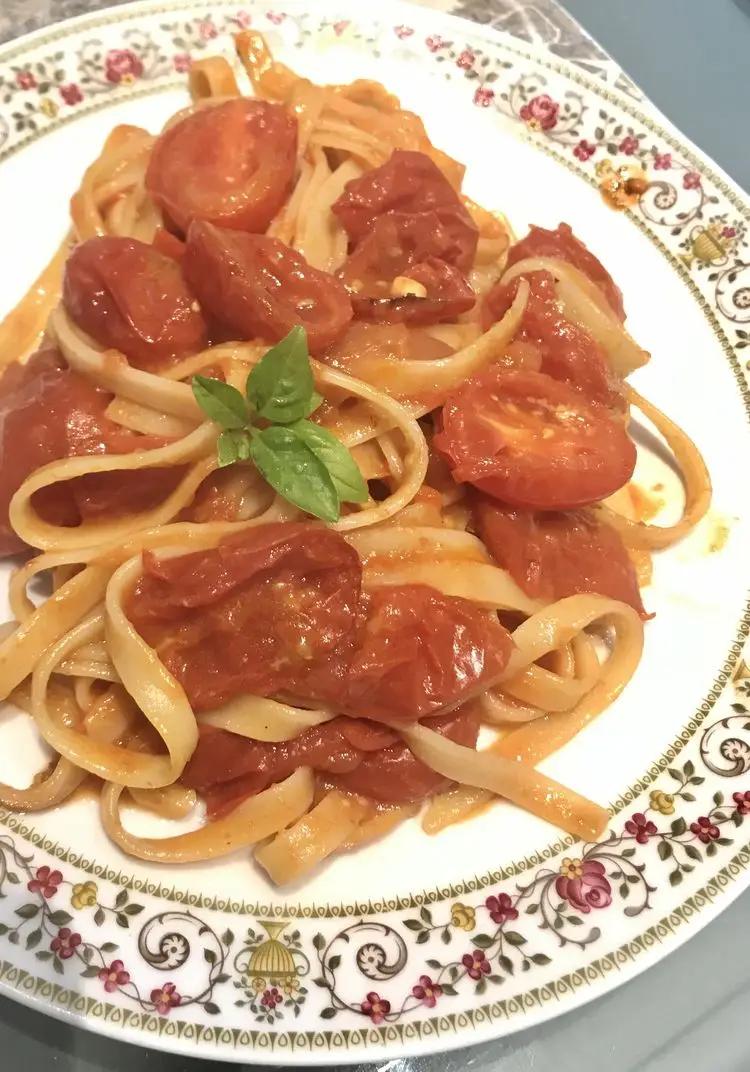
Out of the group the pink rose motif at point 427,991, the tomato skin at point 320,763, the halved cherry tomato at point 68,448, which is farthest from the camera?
the halved cherry tomato at point 68,448

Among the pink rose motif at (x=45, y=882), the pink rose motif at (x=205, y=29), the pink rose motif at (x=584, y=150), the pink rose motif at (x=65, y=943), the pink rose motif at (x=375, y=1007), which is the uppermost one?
the pink rose motif at (x=584, y=150)

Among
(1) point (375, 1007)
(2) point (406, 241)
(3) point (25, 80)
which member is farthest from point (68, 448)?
(3) point (25, 80)

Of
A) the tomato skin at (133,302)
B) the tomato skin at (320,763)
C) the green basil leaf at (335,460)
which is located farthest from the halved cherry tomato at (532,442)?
the tomato skin at (133,302)

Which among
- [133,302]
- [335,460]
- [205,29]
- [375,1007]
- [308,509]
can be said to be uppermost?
[205,29]

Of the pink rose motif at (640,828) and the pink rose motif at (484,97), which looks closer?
the pink rose motif at (640,828)

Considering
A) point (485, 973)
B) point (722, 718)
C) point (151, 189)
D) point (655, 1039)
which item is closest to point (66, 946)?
point (485, 973)

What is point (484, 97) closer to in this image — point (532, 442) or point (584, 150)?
point (584, 150)

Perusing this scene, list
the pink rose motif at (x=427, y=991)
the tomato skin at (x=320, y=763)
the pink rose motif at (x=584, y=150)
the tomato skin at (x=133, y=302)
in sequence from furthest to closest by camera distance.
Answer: the pink rose motif at (x=584, y=150)
the tomato skin at (x=133, y=302)
the tomato skin at (x=320, y=763)
the pink rose motif at (x=427, y=991)

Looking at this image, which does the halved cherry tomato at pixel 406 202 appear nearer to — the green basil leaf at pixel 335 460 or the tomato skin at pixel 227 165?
the tomato skin at pixel 227 165
